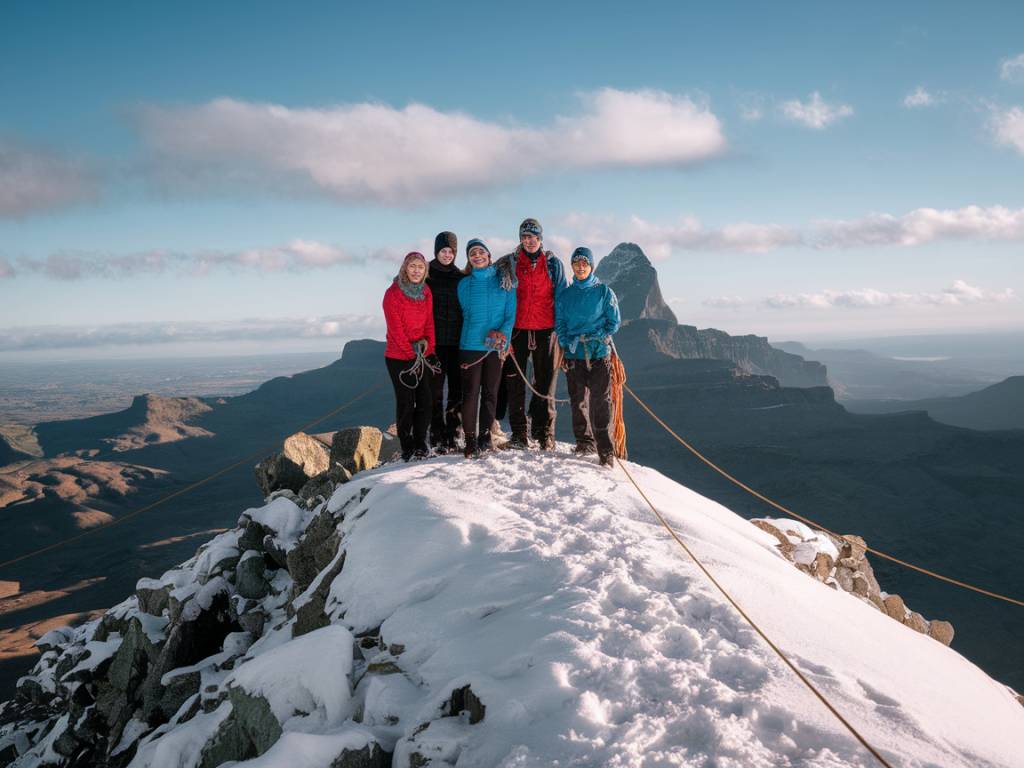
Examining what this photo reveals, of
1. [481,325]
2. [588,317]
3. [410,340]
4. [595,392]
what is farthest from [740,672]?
[410,340]

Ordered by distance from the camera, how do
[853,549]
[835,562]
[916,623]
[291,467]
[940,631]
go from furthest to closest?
[291,467] < [940,631] < [853,549] < [916,623] < [835,562]

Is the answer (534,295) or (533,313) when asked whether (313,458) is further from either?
(534,295)

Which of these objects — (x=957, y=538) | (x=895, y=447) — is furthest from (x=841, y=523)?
(x=895, y=447)

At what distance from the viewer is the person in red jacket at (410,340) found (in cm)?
780

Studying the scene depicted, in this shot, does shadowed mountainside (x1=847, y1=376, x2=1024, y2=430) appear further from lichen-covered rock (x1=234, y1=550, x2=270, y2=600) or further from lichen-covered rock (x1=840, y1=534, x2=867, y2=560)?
lichen-covered rock (x1=234, y1=550, x2=270, y2=600)

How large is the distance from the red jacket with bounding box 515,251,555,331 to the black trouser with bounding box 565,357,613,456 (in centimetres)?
82

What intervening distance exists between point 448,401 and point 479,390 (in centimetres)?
139

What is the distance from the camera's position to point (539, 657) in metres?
3.64

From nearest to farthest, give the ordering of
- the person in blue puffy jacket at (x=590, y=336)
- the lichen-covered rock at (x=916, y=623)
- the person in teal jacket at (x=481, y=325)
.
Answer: the person in teal jacket at (x=481, y=325)
the person in blue puffy jacket at (x=590, y=336)
the lichen-covered rock at (x=916, y=623)

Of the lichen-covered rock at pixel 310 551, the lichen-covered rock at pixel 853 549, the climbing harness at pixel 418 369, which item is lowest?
the lichen-covered rock at pixel 853 549

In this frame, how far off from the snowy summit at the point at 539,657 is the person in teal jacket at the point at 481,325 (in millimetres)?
1306

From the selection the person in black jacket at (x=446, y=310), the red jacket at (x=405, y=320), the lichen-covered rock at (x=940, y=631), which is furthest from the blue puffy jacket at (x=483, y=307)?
the lichen-covered rock at (x=940, y=631)

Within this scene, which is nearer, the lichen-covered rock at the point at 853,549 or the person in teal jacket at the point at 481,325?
the person in teal jacket at the point at 481,325

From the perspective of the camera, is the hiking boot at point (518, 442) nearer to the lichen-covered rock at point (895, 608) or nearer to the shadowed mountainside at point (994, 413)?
the lichen-covered rock at point (895, 608)
